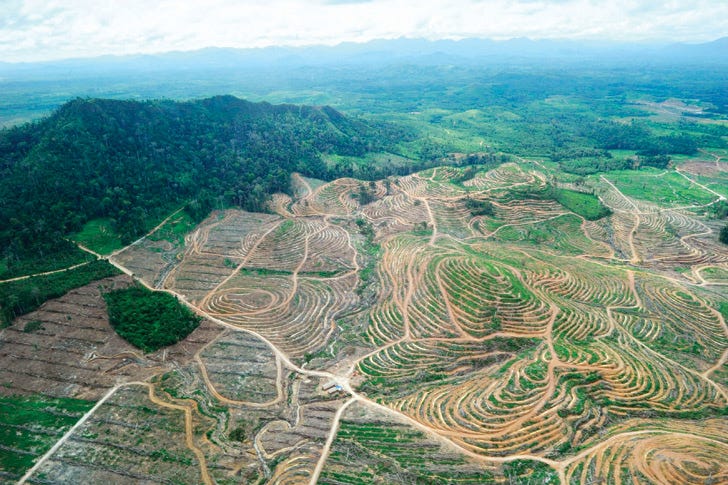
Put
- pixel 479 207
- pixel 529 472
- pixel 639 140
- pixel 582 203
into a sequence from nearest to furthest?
pixel 529 472 → pixel 479 207 → pixel 582 203 → pixel 639 140

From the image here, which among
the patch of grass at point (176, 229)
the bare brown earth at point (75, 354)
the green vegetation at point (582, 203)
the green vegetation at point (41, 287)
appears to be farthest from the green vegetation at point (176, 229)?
the green vegetation at point (582, 203)

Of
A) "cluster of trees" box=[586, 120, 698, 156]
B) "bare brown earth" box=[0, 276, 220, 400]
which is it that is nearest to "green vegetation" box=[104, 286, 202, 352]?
"bare brown earth" box=[0, 276, 220, 400]

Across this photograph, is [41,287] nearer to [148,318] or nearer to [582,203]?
[148,318]

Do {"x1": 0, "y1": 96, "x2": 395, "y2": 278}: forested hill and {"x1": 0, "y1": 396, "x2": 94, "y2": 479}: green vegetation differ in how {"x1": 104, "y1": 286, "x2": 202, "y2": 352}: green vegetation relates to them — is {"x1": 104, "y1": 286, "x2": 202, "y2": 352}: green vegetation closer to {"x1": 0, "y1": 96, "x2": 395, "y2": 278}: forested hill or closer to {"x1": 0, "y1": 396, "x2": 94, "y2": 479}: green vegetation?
{"x1": 0, "y1": 396, "x2": 94, "y2": 479}: green vegetation

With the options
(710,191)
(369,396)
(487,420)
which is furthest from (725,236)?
(369,396)

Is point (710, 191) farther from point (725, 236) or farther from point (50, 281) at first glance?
point (50, 281)

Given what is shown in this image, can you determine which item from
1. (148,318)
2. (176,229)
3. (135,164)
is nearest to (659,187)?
(176,229)
